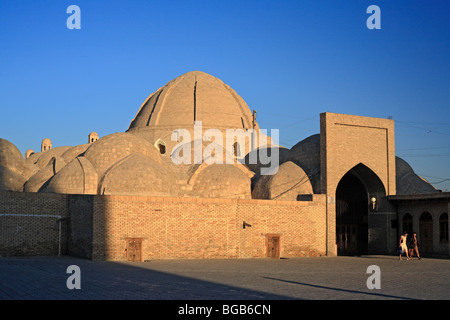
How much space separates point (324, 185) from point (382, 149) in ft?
12.7

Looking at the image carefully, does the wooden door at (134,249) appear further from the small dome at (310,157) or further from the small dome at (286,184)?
the small dome at (310,157)

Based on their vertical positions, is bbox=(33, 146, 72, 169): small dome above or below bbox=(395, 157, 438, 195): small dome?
above

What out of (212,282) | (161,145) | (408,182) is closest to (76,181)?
(161,145)

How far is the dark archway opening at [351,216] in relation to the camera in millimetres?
24297

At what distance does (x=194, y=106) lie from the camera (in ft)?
116

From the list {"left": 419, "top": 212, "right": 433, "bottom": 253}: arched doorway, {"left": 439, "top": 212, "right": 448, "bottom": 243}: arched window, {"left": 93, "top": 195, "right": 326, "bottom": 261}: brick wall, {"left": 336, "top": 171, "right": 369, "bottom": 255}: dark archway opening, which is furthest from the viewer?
{"left": 336, "top": 171, "right": 369, "bottom": 255}: dark archway opening

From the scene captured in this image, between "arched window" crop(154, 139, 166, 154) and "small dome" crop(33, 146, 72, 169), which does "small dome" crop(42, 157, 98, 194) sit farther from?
"small dome" crop(33, 146, 72, 169)

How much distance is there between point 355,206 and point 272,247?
678 cm

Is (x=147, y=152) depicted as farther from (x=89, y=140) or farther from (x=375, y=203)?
(x=89, y=140)

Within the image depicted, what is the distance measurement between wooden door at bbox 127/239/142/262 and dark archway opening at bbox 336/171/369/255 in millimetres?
10705

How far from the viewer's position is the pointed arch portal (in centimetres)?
2416

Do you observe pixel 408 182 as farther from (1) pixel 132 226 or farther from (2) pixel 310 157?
(1) pixel 132 226

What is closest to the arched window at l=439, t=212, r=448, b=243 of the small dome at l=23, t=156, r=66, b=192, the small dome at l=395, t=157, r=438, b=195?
the small dome at l=395, t=157, r=438, b=195
